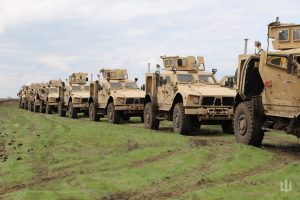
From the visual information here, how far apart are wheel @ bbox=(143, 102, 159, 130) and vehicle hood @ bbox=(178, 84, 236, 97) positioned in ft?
6.26

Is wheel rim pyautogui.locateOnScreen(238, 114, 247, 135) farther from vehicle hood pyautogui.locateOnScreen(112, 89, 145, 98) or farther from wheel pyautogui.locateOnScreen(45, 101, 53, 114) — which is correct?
wheel pyautogui.locateOnScreen(45, 101, 53, 114)

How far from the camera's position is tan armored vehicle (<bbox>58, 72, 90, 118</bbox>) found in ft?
88.2

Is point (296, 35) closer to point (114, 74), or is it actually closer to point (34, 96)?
point (114, 74)

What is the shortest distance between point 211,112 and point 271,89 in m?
3.86

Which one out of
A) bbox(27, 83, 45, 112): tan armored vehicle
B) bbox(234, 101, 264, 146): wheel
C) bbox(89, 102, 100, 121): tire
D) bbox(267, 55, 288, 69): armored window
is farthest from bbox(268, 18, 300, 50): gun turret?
bbox(27, 83, 45, 112): tan armored vehicle

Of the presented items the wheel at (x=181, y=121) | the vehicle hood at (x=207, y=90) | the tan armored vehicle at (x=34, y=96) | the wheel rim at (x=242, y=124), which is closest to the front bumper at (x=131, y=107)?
the vehicle hood at (x=207, y=90)

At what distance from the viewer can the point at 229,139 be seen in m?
14.5

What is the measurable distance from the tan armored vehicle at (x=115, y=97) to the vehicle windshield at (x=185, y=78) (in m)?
4.37

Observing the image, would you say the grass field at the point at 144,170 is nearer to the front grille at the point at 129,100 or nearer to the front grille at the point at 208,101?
the front grille at the point at 208,101

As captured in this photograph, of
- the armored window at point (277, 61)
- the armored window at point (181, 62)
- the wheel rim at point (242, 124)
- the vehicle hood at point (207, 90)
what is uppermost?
the armored window at point (181, 62)

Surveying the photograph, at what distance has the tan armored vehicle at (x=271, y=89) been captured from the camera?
10727mm

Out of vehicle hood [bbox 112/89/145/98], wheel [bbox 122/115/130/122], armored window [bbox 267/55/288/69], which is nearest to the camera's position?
armored window [bbox 267/55/288/69]

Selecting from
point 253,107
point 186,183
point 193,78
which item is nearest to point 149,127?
point 193,78

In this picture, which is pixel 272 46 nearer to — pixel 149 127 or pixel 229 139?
pixel 229 139
